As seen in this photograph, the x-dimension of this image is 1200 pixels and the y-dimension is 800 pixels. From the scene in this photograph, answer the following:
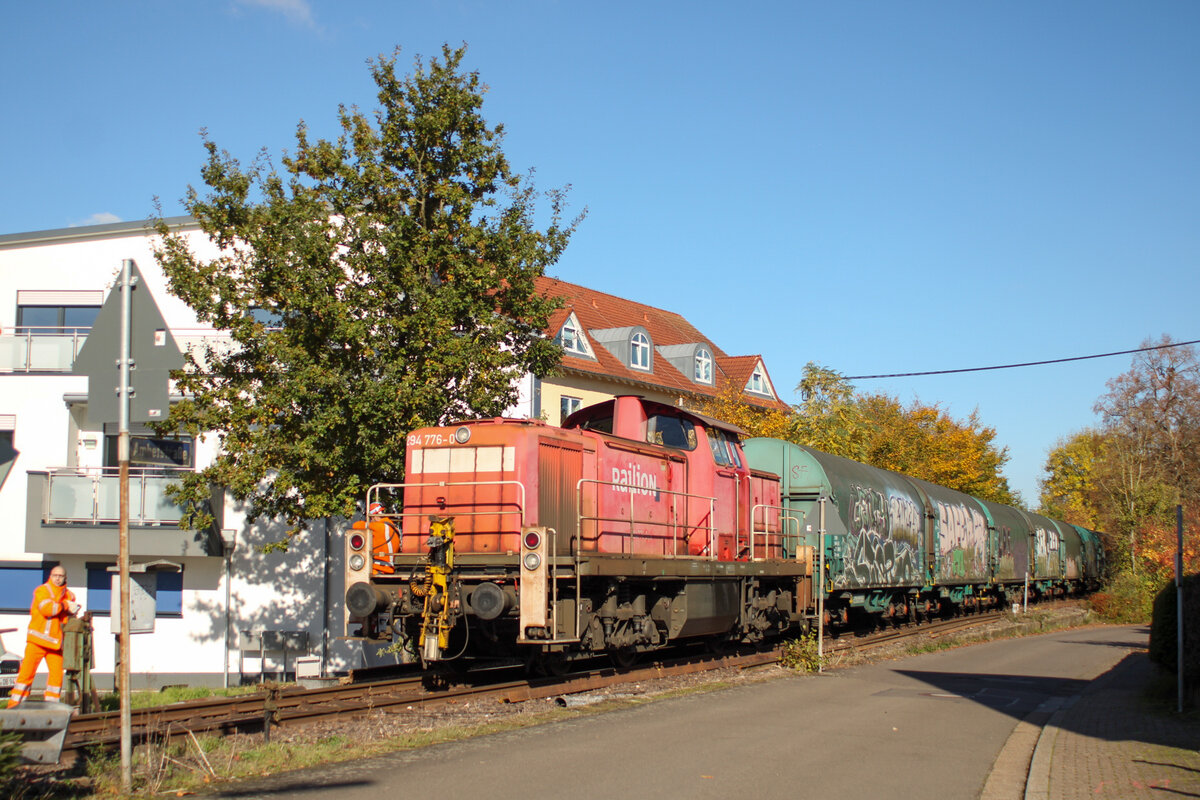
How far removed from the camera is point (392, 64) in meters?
15.9

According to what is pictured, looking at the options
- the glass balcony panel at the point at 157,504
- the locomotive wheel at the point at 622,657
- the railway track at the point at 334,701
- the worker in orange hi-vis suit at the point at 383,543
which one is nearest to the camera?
the railway track at the point at 334,701

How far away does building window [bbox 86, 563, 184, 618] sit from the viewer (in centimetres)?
2134

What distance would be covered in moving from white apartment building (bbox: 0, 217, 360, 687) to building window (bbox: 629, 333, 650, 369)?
19985 millimetres

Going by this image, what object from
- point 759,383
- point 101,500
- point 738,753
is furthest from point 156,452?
point 759,383

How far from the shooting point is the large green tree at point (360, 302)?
A: 1461 centimetres

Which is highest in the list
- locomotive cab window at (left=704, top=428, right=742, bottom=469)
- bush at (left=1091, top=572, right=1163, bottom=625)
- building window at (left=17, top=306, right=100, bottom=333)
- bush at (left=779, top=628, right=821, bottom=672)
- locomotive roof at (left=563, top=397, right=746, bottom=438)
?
building window at (left=17, top=306, right=100, bottom=333)

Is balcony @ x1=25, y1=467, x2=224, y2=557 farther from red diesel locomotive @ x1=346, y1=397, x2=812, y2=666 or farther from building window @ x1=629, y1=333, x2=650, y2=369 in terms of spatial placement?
building window @ x1=629, y1=333, x2=650, y2=369

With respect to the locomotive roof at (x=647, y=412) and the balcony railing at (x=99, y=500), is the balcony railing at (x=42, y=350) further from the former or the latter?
the locomotive roof at (x=647, y=412)

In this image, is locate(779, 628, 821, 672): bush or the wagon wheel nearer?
the wagon wheel

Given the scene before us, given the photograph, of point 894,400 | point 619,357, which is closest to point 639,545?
point 619,357

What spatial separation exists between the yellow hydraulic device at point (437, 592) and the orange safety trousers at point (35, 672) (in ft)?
12.2

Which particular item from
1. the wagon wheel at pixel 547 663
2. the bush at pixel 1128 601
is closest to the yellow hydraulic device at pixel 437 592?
the wagon wheel at pixel 547 663

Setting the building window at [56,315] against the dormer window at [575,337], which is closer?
the building window at [56,315]

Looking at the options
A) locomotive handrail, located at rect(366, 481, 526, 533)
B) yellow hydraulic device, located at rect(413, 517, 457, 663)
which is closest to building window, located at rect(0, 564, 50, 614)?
locomotive handrail, located at rect(366, 481, 526, 533)
